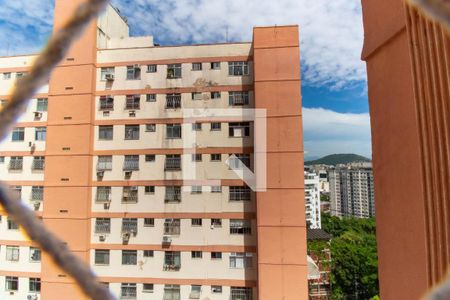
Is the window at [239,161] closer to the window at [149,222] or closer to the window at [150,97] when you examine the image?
the window at [149,222]

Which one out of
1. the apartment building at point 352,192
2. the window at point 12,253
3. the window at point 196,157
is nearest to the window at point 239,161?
the window at point 196,157

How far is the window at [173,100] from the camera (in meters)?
7.71

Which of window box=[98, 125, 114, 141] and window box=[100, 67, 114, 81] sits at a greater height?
window box=[100, 67, 114, 81]

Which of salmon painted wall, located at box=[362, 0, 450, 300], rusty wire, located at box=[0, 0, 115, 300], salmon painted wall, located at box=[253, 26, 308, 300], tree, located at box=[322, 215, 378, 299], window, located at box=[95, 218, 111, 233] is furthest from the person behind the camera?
tree, located at box=[322, 215, 378, 299]

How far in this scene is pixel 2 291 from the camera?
24.9ft

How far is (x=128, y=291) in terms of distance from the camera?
7297mm

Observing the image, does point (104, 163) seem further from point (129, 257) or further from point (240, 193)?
point (240, 193)

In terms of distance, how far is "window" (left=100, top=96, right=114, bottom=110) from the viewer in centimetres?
786

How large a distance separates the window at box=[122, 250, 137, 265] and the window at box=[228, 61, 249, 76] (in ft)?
16.8

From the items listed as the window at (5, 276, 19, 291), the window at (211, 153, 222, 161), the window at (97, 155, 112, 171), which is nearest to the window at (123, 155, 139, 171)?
the window at (97, 155, 112, 171)

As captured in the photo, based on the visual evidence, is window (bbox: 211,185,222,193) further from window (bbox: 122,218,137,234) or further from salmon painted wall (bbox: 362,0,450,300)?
salmon painted wall (bbox: 362,0,450,300)

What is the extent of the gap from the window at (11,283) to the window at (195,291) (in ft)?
14.8

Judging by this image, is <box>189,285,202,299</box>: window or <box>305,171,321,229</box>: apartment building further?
<box>305,171,321,229</box>: apartment building

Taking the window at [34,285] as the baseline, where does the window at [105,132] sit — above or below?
above
